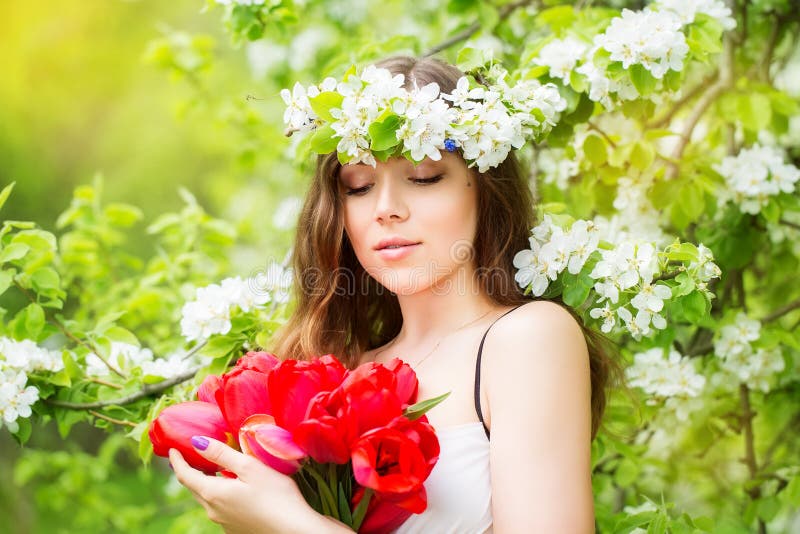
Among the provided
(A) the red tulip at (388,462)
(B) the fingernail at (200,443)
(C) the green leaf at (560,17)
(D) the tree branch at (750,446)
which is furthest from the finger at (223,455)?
(D) the tree branch at (750,446)

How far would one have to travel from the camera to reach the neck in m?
1.95

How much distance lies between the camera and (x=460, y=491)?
1661 mm

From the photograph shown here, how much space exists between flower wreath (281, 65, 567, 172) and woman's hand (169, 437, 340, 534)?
664 millimetres

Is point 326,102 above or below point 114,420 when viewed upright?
above

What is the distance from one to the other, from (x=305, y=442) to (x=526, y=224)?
93 centimetres

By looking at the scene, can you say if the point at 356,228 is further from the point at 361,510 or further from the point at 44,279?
the point at 44,279

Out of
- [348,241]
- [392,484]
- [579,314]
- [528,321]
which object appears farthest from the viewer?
[348,241]

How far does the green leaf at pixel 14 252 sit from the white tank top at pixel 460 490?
113 cm

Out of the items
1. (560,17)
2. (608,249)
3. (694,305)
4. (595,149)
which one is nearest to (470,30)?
(560,17)

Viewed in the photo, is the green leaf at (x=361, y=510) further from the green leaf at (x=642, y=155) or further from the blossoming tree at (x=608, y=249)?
the green leaf at (x=642, y=155)

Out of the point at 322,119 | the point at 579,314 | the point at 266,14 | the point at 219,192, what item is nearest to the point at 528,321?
the point at 579,314

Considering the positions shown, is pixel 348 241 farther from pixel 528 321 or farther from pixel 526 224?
pixel 528 321

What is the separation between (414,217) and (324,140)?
25 cm

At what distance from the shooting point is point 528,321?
5.50 feet
